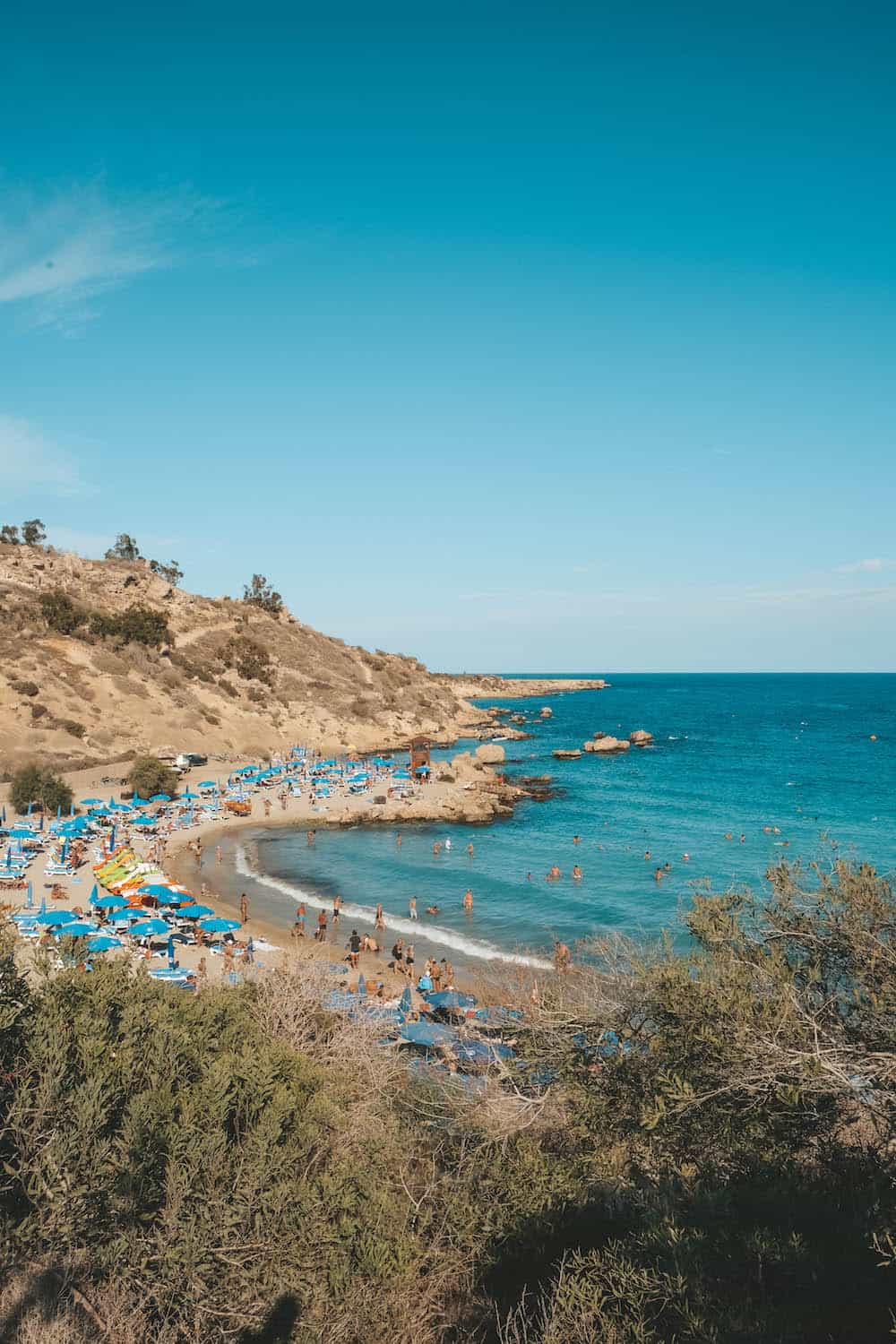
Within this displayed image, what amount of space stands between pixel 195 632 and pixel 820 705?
404 ft

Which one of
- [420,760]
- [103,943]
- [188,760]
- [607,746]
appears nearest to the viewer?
[103,943]

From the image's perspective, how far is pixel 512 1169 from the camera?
9531 millimetres

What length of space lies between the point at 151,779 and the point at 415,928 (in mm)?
25180

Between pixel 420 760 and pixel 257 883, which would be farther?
pixel 420 760

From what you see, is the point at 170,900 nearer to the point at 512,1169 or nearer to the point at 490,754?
the point at 512,1169

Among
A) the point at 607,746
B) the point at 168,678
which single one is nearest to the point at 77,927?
the point at 168,678

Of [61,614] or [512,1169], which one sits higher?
[61,614]

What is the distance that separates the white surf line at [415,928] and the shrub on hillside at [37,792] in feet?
39.3

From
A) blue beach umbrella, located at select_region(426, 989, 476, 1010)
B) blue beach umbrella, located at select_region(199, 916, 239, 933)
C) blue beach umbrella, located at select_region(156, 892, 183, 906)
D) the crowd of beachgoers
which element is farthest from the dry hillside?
blue beach umbrella, located at select_region(426, 989, 476, 1010)

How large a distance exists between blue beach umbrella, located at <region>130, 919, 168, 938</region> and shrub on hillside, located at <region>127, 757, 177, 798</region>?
84.1ft

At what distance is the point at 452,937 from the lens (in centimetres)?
3000

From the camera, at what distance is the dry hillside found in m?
57.8

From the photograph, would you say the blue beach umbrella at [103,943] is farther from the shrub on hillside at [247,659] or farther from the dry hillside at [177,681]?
the shrub on hillside at [247,659]

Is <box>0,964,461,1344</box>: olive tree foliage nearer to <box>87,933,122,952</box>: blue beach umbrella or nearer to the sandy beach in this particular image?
the sandy beach
